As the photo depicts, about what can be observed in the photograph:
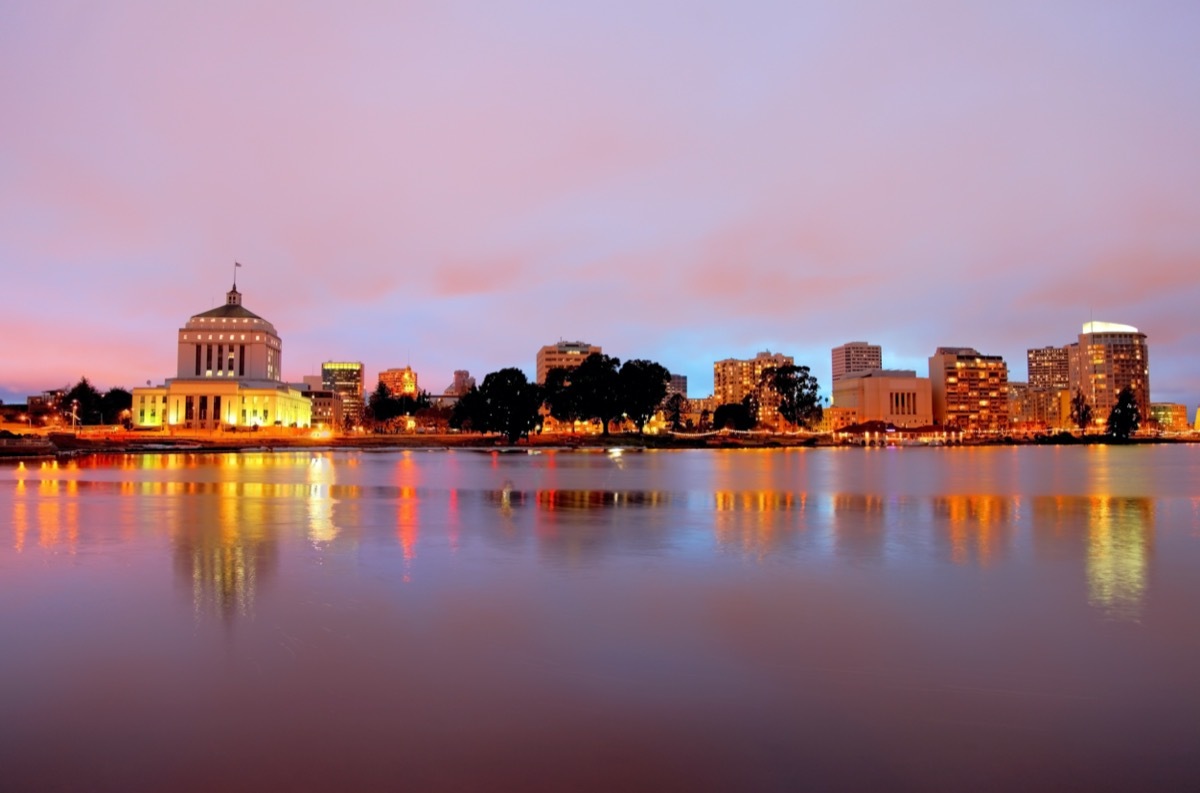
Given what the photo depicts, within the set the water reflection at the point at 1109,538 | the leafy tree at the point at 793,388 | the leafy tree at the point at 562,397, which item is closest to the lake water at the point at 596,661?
the water reflection at the point at 1109,538

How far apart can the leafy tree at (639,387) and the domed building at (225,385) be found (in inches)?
2506

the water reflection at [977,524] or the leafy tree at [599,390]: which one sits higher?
the leafy tree at [599,390]

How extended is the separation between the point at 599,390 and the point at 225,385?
68714 mm

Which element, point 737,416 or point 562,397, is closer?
point 562,397

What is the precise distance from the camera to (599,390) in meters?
133

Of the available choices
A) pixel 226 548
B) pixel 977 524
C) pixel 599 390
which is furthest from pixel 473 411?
pixel 226 548

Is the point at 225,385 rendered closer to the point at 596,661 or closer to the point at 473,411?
the point at 473,411

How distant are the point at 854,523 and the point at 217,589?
1668cm

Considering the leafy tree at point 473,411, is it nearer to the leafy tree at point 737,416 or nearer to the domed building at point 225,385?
the domed building at point 225,385

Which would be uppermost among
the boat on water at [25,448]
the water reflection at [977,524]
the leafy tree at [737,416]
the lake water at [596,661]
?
the leafy tree at [737,416]

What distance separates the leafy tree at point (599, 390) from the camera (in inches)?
5226

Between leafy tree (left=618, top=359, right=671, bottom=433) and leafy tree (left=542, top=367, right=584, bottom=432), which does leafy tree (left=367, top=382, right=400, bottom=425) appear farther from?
leafy tree (left=618, top=359, right=671, bottom=433)

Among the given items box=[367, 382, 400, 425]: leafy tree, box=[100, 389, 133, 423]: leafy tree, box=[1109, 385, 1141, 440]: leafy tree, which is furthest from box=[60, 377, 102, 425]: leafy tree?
box=[1109, 385, 1141, 440]: leafy tree

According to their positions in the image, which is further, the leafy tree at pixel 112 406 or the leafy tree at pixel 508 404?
the leafy tree at pixel 112 406
